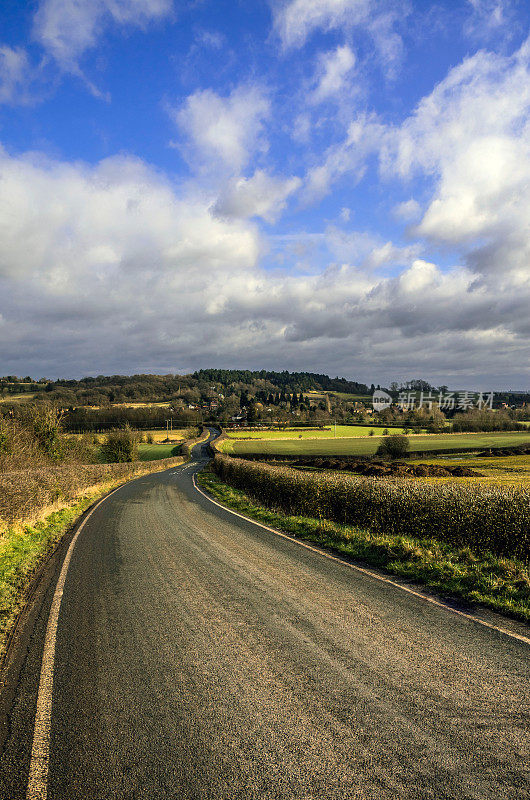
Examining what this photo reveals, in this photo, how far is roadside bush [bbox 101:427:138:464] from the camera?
53938mm

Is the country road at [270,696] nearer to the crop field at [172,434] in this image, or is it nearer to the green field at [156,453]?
the green field at [156,453]

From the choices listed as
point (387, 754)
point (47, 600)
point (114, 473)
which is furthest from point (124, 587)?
point (114, 473)

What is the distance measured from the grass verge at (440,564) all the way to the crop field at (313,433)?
8140 cm

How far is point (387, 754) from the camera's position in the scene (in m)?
3.38

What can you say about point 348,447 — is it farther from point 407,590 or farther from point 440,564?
point 407,590

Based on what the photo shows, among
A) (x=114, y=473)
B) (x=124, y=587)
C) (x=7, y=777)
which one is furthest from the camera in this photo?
(x=114, y=473)

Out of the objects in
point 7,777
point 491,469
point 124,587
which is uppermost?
point 7,777

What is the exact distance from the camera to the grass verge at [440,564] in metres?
6.71

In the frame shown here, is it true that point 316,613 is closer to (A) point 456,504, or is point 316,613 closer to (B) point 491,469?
(A) point 456,504

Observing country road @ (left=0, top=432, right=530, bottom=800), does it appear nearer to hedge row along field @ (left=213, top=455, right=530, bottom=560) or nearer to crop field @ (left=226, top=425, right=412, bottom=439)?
hedge row along field @ (left=213, top=455, right=530, bottom=560)

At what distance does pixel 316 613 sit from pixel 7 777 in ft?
13.5

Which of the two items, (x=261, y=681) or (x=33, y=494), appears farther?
(x=33, y=494)

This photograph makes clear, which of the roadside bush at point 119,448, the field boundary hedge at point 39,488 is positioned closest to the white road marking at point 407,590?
the field boundary hedge at point 39,488

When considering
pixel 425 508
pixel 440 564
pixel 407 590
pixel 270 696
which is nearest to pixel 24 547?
pixel 270 696
